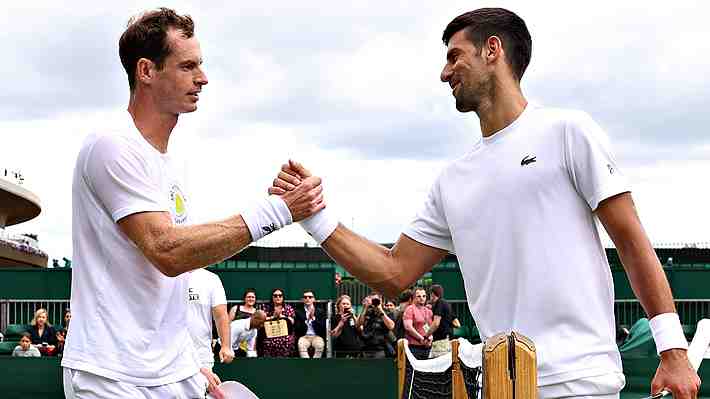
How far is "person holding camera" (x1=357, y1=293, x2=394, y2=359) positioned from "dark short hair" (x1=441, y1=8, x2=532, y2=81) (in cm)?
1077

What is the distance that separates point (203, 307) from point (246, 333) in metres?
3.71

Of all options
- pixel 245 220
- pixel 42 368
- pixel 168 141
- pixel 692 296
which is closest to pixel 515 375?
pixel 245 220

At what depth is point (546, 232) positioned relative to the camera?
4.26 m

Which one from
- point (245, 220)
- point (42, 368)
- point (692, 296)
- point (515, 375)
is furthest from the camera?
Result: point (692, 296)

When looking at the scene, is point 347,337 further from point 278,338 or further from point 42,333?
point 42,333

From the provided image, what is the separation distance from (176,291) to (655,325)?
183 centimetres

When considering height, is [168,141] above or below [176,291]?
above

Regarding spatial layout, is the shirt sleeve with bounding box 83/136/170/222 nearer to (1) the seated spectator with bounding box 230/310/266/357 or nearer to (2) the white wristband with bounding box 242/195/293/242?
(2) the white wristband with bounding box 242/195/293/242

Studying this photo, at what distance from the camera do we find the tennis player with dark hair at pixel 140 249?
4289 millimetres

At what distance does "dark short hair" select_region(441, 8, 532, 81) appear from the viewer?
4.79m

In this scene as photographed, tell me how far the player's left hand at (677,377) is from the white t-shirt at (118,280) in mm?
1818

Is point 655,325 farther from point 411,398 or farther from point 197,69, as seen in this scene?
point 197,69

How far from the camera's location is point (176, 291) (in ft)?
14.9

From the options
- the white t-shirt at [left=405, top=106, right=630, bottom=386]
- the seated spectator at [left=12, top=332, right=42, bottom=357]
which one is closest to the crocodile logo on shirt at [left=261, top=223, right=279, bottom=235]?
the white t-shirt at [left=405, top=106, right=630, bottom=386]
